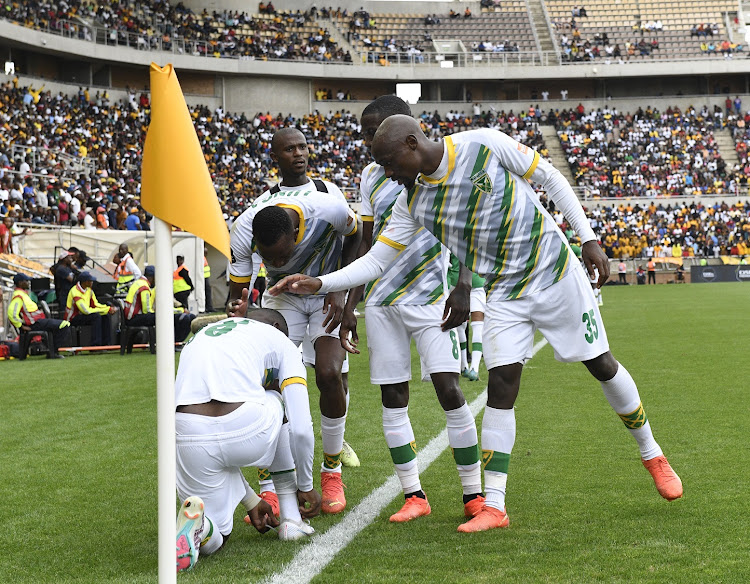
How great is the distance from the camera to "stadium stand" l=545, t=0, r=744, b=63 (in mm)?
55000

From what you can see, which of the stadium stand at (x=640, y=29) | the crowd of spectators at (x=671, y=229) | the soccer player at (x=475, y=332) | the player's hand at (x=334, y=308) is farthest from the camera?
the stadium stand at (x=640, y=29)

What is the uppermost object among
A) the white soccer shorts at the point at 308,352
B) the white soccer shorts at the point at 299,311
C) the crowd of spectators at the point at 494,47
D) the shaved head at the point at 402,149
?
the crowd of spectators at the point at 494,47

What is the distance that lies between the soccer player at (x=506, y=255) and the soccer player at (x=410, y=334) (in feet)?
0.90

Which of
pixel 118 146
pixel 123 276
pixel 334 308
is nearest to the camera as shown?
pixel 334 308

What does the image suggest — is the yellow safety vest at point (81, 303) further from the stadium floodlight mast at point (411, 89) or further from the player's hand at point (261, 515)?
the stadium floodlight mast at point (411, 89)

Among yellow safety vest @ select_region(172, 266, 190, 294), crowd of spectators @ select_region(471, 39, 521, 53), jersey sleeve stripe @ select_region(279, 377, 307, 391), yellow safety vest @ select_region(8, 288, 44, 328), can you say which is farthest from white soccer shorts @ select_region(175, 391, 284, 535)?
crowd of spectators @ select_region(471, 39, 521, 53)

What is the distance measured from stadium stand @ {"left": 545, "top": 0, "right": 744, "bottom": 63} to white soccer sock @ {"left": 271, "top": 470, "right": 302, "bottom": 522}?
52.8 m

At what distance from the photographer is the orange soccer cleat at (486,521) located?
442 cm

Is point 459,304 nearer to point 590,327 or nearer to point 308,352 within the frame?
point 590,327

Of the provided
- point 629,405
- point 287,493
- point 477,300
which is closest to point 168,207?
point 287,493

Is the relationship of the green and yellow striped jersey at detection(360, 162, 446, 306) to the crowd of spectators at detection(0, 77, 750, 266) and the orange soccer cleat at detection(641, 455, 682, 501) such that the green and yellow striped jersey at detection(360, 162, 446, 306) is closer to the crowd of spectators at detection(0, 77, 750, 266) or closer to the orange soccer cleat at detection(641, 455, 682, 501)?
the orange soccer cleat at detection(641, 455, 682, 501)

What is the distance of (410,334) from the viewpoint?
5285 millimetres

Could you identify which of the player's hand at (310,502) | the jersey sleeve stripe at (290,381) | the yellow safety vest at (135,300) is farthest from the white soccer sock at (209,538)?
the yellow safety vest at (135,300)

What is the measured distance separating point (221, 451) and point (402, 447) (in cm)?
127
